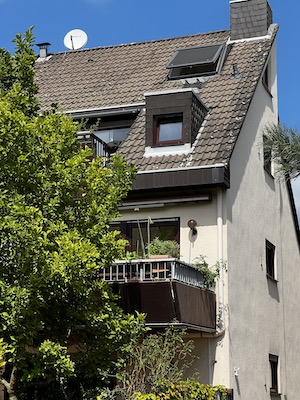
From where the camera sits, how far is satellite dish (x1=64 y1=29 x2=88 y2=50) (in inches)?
1081

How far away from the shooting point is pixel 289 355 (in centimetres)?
2284

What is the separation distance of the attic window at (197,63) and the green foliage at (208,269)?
6.50 metres

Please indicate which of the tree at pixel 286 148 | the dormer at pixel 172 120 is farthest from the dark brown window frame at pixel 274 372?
the tree at pixel 286 148

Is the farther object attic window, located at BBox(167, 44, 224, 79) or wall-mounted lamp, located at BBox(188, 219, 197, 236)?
attic window, located at BBox(167, 44, 224, 79)

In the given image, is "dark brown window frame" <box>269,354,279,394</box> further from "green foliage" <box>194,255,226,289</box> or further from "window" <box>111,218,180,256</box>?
"window" <box>111,218,180,256</box>

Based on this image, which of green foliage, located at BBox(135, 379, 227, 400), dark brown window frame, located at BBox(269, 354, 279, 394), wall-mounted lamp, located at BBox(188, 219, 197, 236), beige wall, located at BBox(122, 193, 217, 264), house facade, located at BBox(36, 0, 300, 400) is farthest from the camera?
dark brown window frame, located at BBox(269, 354, 279, 394)

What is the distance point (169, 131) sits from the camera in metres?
20.0

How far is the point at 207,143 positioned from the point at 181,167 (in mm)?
1206

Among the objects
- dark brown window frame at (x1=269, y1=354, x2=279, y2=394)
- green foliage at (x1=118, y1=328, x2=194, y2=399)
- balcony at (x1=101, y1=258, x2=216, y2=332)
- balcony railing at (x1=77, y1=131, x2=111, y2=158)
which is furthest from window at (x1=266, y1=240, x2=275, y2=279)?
green foliage at (x1=118, y1=328, x2=194, y2=399)

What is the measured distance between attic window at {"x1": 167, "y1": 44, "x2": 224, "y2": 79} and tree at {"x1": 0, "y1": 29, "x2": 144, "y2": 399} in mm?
8579

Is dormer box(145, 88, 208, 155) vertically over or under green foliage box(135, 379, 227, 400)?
over

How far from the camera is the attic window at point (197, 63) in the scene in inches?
887

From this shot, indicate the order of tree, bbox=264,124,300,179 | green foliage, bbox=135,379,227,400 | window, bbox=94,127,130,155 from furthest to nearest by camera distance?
window, bbox=94,127,130,155, green foliage, bbox=135,379,227,400, tree, bbox=264,124,300,179

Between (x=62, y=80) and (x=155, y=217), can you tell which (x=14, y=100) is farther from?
(x=62, y=80)
